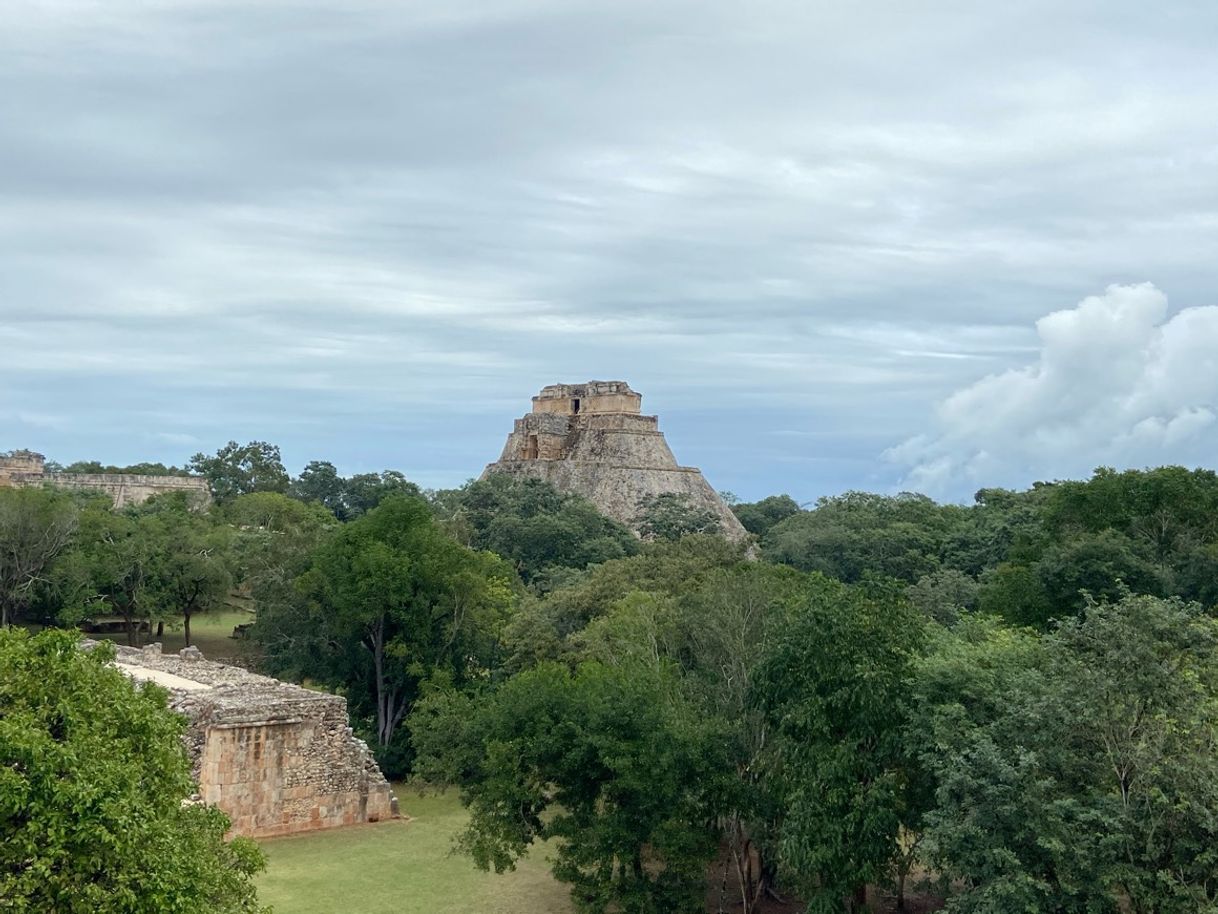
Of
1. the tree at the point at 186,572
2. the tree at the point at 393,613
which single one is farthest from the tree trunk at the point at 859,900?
the tree at the point at 186,572

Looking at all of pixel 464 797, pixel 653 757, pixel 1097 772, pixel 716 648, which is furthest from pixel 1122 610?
pixel 464 797

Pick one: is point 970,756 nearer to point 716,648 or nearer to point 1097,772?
point 1097,772

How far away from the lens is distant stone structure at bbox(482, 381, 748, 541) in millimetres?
52375

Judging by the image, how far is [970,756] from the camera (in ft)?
32.2

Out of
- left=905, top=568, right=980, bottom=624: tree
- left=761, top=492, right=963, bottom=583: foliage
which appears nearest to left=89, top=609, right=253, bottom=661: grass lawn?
left=905, top=568, right=980, bottom=624: tree

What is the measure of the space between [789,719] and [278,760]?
7.94 m

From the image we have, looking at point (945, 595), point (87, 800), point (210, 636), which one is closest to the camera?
point (87, 800)

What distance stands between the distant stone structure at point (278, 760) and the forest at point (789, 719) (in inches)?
39.7

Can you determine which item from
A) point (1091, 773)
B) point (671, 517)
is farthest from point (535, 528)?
point (1091, 773)

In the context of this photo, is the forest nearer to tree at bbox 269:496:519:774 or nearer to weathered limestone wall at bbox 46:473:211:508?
tree at bbox 269:496:519:774

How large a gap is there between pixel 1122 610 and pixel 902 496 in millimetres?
51532

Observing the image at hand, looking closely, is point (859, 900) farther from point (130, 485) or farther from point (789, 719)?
point (130, 485)

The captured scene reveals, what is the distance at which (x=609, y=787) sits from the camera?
11.8 m

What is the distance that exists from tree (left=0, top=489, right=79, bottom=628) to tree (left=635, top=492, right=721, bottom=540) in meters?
22.7
